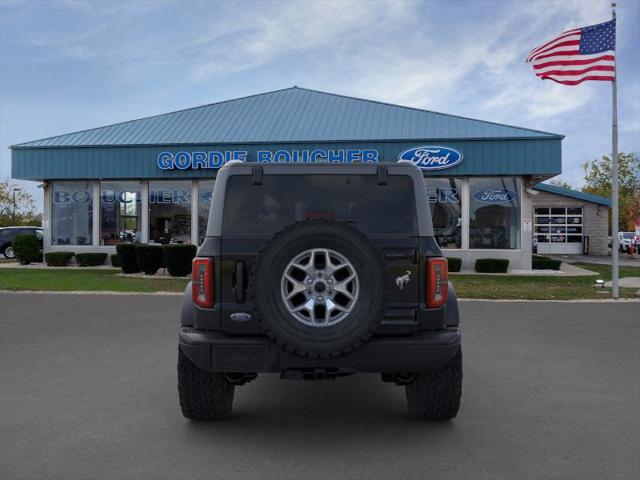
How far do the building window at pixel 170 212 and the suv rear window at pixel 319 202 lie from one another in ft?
69.5

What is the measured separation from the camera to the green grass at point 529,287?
562 inches

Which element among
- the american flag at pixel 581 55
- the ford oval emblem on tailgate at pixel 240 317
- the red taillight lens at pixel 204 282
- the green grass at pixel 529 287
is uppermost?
the american flag at pixel 581 55

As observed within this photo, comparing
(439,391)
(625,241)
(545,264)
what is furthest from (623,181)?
(439,391)

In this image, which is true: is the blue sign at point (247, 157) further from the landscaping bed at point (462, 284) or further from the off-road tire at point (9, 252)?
the off-road tire at point (9, 252)

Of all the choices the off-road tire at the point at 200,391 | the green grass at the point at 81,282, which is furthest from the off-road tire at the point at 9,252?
the off-road tire at the point at 200,391

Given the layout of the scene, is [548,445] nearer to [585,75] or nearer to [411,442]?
[411,442]

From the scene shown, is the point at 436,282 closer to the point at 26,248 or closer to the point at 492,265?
the point at 492,265

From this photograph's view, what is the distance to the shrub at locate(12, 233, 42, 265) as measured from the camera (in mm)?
25219

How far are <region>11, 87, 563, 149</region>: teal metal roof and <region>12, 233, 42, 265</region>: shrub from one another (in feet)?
12.9

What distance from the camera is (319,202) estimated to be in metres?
4.54

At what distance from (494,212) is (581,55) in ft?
30.9

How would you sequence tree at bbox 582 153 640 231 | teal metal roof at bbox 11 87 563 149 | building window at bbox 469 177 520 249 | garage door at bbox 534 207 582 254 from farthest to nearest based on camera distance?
tree at bbox 582 153 640 231 < garage door at bbox 534 207 582 254 < teal metal roof at bbox 11 87 563 149 < building window at bbox 469 177 520 249

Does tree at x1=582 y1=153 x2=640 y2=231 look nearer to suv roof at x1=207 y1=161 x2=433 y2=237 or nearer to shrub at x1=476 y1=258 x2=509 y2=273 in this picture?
shrub at x1=476 y1=258 x2=509 y2=273

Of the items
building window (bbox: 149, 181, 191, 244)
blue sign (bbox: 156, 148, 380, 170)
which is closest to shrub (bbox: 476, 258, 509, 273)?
blue sign (bbox: 156, 148, 380, 170)
